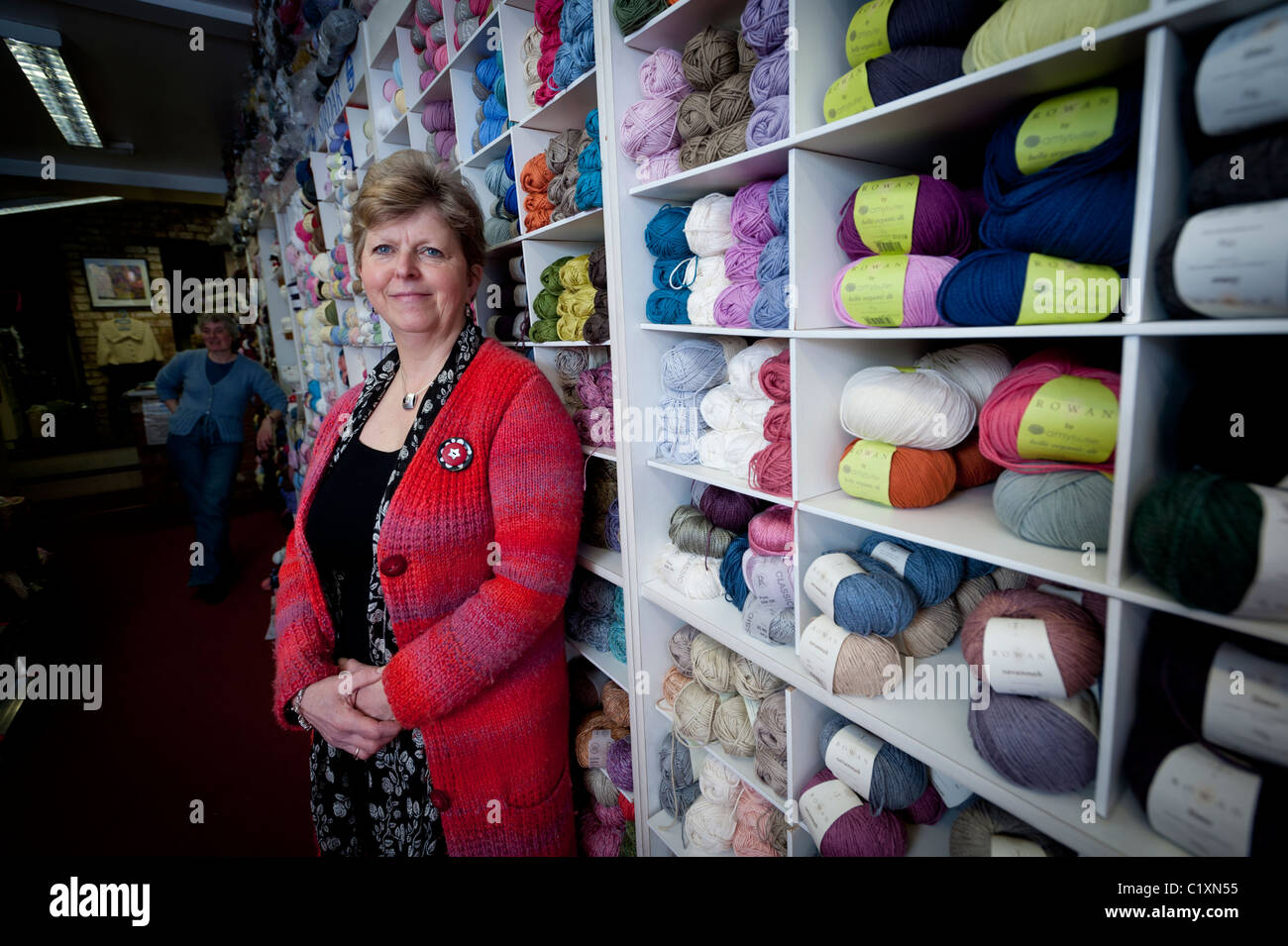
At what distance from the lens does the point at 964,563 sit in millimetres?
1059

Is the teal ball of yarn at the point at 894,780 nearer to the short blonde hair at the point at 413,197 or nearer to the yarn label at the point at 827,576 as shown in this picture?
the yarn label at the point at 827,576

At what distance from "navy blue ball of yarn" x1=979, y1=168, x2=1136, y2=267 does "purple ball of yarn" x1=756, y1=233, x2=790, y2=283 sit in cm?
34

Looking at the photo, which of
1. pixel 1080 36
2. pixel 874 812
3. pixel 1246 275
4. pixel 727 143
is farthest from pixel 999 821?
pixel 727 143

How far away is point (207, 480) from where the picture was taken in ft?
11.8

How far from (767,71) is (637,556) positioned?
962mm

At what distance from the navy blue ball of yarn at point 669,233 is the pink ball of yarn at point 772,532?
1.84 ft

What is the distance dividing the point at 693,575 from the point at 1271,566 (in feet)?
3.02

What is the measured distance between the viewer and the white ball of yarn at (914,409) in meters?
0.90

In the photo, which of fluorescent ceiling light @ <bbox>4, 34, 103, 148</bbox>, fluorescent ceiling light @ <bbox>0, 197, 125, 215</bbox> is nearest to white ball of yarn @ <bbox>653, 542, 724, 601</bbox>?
fluorescent ceiling light @ <bbox>4, 34, 103, 148</bbox>

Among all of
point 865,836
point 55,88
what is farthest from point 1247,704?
point 55,88

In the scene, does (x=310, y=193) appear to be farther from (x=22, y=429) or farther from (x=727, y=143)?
(x=22, y=429)

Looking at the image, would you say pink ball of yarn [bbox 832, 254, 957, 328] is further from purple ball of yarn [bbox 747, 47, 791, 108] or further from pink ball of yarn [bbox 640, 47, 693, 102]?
pink ball of yarn [bbox 640, 47, 693, 102]

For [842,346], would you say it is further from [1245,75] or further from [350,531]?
[350,531]

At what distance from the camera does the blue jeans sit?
350 centimetres
